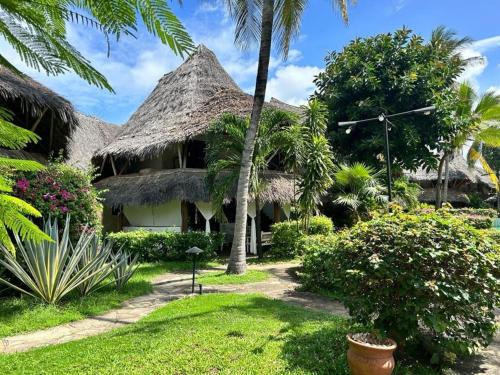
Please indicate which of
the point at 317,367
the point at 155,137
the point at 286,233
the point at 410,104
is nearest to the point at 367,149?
the point at 410,104

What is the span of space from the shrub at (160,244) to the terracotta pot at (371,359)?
9.07 metres

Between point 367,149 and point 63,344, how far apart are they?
618 inches

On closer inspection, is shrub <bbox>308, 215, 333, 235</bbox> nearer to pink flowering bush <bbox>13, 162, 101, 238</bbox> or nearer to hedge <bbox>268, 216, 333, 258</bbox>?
hedge <bbox>268, 216, 333, 258</bbox>

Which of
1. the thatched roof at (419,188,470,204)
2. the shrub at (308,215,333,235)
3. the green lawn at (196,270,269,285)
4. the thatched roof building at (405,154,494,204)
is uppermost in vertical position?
the thatched roof building at (405,154,494,204)

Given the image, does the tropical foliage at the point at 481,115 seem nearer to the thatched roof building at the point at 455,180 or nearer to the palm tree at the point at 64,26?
the thatched roof building at the point at 455,180

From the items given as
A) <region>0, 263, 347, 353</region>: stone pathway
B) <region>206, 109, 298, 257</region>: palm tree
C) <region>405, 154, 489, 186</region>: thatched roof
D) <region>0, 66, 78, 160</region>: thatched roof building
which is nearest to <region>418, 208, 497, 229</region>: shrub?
<region>0, 263, 347, 353</region>: stone pathway

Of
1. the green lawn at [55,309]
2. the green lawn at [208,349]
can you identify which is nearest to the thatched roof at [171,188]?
the green lawn at [55,309]

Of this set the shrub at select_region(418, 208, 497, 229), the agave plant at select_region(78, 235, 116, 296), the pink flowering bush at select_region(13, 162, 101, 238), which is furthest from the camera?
the pink flowering bush at select_region(13, 162, 101, 238)

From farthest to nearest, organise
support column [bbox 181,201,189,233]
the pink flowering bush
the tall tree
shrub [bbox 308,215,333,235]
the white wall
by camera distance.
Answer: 1. the white wall
2. support column [bbox 181,201,189,233]
3. shrub [bbox 308,215,333,235]
4. the pink flowering bush
5. the tall tree

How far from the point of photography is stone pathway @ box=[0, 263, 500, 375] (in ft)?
14.6

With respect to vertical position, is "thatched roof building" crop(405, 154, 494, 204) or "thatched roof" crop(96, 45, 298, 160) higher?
"thatched roof" crop(96, 45, 298, 160)

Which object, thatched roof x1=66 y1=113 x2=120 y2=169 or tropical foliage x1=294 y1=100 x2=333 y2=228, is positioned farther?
thatched roof x1=66 y1=113 x2=120 y2=169

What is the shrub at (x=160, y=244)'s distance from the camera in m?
11.8

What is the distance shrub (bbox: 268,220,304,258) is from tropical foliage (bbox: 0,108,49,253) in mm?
11877
